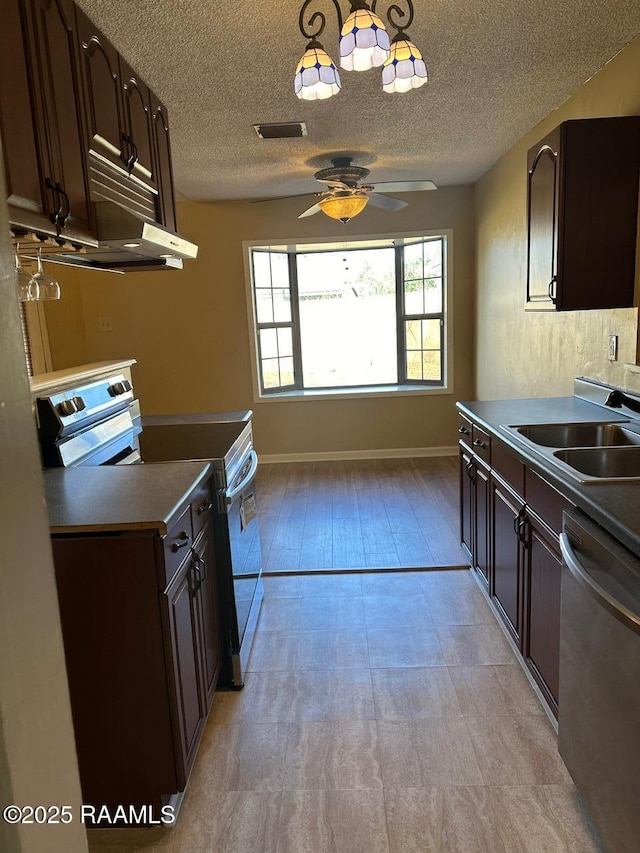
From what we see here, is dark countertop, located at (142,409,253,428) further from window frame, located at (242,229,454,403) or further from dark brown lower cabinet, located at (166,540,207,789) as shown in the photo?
window frame, located at (242,229,454,403)

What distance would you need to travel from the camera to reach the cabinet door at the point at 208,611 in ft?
6.60

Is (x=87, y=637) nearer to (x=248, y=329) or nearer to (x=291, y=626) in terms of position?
(x=291, y=626)

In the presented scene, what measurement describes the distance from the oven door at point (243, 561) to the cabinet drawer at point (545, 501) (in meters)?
1.12

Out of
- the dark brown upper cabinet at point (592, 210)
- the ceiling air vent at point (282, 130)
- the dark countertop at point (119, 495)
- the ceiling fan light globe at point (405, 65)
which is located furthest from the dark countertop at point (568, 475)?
the ceiling air vent at point (282, 130)

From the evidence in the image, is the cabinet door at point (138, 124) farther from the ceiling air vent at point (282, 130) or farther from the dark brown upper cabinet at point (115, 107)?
the ceiling air vent at point (282, 130)

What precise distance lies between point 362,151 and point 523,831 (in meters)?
3.74

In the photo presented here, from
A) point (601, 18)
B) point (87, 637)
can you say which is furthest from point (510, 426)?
point (87, 637)

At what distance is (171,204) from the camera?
2746mm

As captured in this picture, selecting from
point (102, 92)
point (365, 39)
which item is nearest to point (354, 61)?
point (365, 39)

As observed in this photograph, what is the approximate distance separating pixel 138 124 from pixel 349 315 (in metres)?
3.72

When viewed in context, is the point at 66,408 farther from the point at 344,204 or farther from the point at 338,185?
the point at 338,185

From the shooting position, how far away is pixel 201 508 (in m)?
2.07

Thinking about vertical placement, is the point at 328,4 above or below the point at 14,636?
above

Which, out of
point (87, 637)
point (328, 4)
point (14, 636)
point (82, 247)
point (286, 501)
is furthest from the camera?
point (286, 501)
